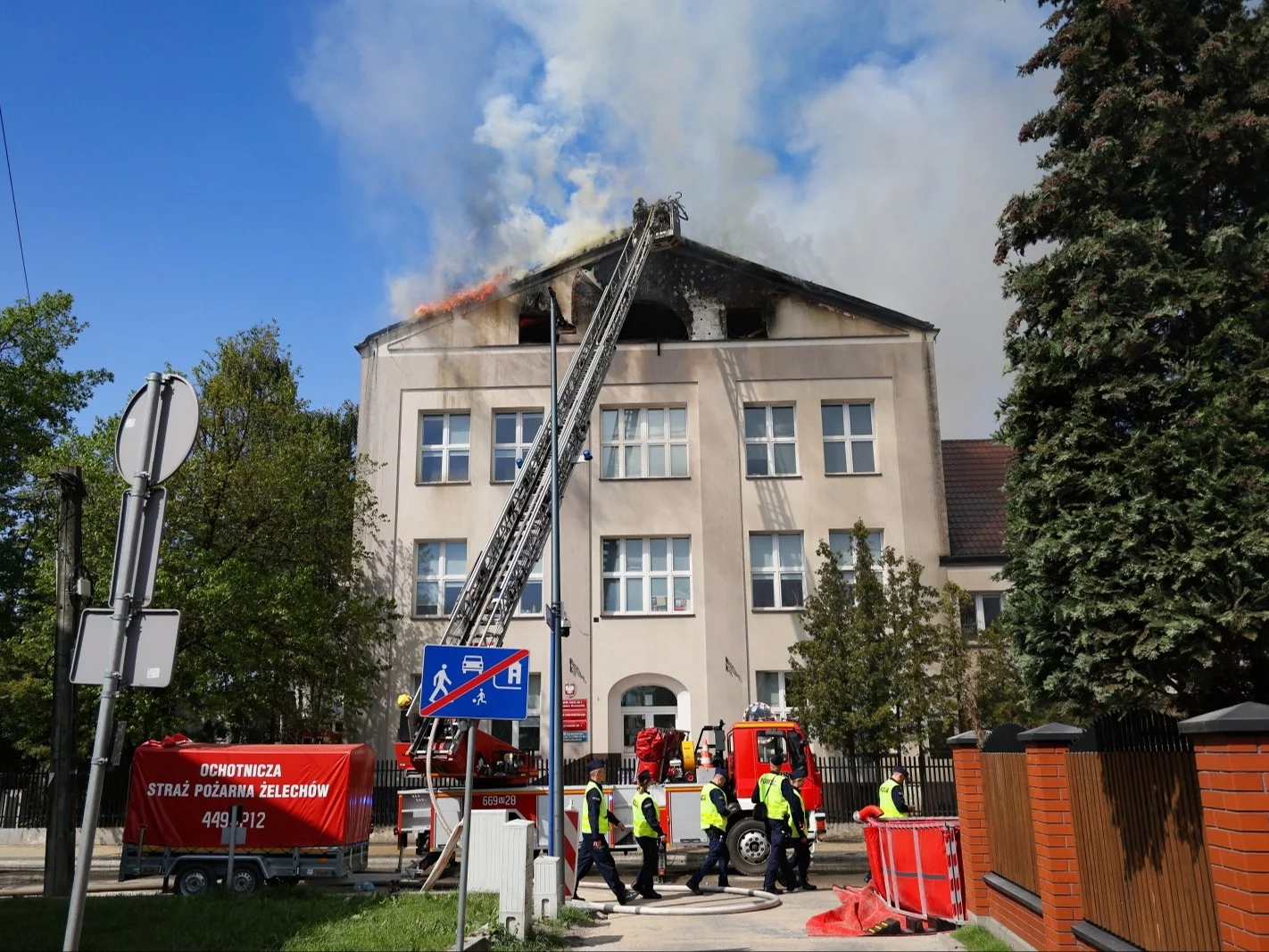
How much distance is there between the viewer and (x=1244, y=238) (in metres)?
8.05

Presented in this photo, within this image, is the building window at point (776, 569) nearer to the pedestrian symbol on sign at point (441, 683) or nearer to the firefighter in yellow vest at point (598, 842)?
the firefighter in yellow vest at point (598, 842)

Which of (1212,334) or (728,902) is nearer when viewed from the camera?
(1212,334)

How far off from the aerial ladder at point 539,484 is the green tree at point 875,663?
6.86m

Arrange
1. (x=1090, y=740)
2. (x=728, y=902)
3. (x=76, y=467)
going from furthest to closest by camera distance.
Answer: (x=76, y=467) < (x=728, y=902) < (x=1090, y=740)

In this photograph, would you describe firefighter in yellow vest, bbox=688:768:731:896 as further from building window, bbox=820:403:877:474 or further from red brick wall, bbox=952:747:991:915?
building window, bbox=820:403:877:474

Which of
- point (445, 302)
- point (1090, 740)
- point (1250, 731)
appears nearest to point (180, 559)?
point (445, 302)

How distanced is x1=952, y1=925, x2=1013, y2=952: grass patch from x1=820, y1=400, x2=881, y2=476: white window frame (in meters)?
18.7

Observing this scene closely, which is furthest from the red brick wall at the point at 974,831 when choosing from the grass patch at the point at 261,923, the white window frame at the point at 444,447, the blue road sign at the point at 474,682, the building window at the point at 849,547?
the white window frame at the point at 444,447

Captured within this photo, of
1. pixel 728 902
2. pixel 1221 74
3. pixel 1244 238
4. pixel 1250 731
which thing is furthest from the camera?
pixel 728 902

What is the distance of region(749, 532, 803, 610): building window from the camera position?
27.9m

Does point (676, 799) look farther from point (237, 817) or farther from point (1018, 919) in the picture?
point (1018, 919)

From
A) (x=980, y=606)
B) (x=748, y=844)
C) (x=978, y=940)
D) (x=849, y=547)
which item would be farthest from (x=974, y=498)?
(x=978, y=940)

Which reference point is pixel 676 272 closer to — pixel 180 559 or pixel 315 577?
pixel 315 577

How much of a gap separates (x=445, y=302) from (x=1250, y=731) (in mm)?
27223
